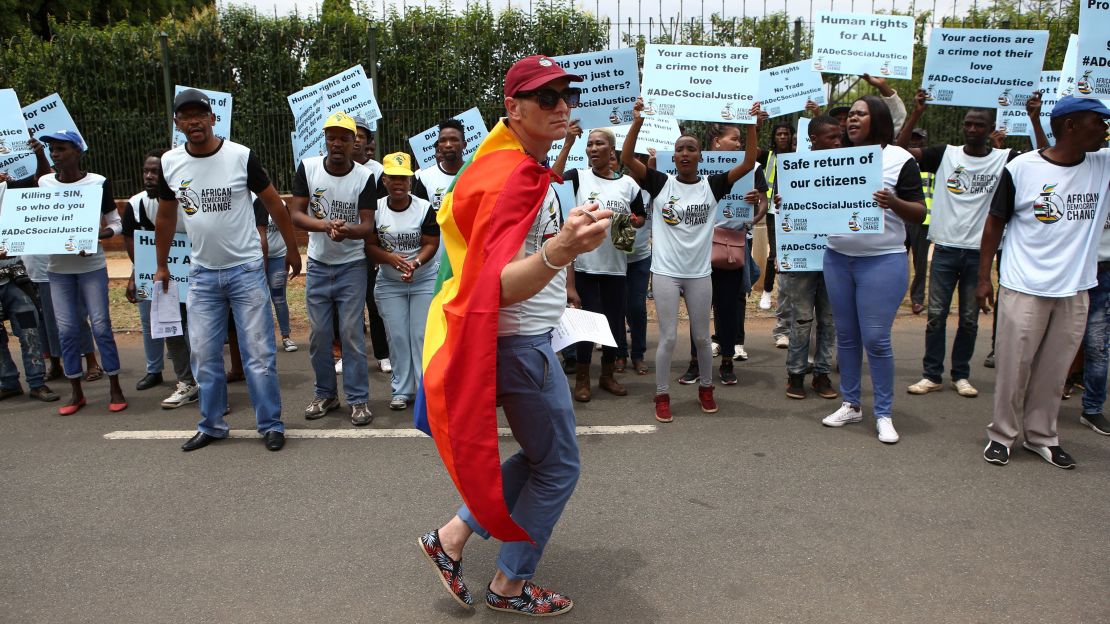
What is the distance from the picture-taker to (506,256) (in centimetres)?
272

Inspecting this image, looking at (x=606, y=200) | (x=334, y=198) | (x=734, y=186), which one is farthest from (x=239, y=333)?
(x=734, y=186)

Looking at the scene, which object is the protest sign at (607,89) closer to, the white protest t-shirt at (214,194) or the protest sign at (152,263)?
the white protest t-shirt at (214,194)

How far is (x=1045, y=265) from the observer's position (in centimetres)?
468

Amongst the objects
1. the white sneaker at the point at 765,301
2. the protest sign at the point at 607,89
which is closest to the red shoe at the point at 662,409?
the protest sign at the point at 607,89

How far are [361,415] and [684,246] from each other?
2505 millimetres

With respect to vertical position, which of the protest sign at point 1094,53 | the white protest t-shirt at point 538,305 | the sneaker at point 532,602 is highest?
the protest sign at point 1094,53

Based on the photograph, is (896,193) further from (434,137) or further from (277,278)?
(277,278)

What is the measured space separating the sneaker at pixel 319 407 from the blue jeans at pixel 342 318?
11cm

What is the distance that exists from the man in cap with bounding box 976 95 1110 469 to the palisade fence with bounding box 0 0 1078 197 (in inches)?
308

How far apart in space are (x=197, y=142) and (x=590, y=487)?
3173 millimetres

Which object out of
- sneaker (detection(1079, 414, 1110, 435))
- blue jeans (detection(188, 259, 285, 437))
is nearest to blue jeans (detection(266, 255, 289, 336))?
blue jeans (detection(188, 259, 285, 437))

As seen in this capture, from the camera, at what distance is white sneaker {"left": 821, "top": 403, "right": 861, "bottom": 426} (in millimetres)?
5512

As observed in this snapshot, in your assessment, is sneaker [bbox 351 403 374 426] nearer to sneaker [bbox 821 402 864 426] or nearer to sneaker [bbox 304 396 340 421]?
sneaker [bbox 304 396 340 421]

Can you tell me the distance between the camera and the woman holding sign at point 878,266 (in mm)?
5266
